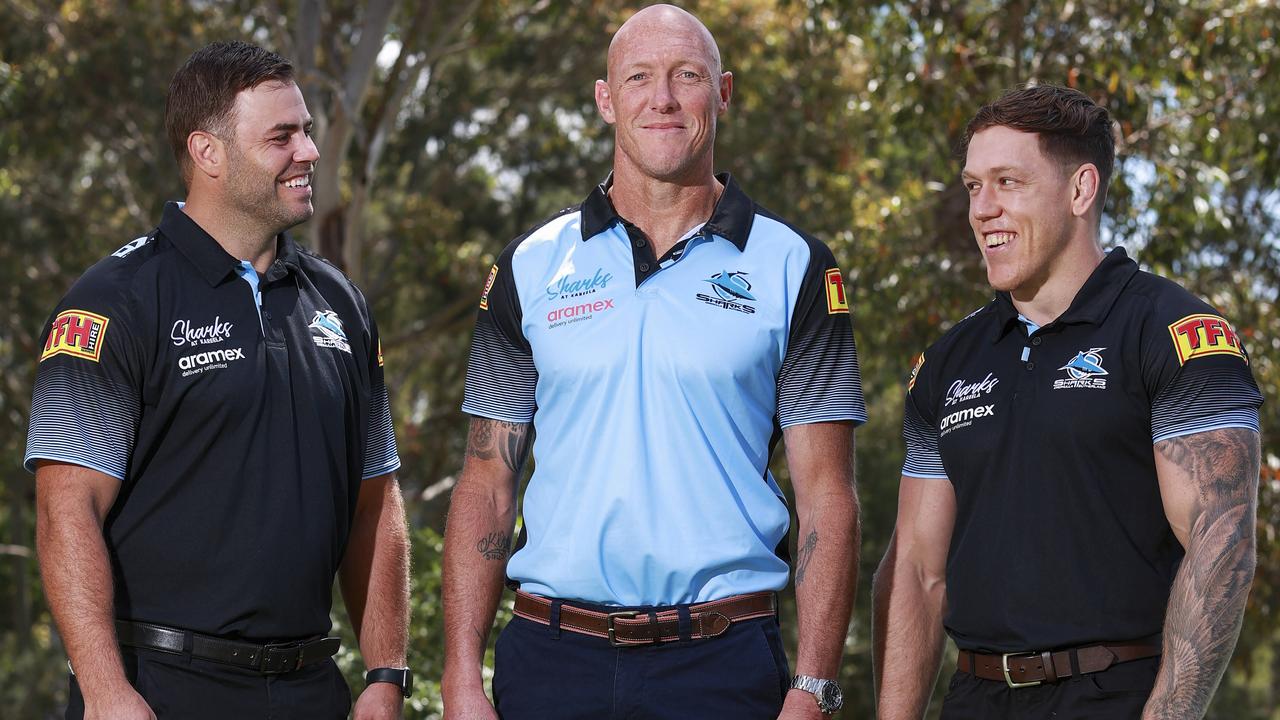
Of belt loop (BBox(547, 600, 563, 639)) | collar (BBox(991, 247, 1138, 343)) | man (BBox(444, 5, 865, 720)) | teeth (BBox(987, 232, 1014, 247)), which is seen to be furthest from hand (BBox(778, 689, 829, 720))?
teeth (BBox(987, 232, 1014, 247))

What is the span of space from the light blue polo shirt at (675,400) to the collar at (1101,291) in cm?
62

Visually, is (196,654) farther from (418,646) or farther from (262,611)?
(418,646)

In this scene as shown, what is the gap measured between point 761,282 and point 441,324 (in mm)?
14712

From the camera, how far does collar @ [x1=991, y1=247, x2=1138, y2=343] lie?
3.95 meters

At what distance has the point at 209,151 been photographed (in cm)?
447

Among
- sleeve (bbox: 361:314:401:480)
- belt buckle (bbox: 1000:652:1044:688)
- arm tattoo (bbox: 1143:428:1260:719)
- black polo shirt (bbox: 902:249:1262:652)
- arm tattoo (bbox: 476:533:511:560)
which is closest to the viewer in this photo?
arm tattoo (bbox: 1143:428:1260:719)

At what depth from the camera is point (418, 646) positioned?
27.8 feet

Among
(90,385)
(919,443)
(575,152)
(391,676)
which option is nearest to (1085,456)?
(919,443)

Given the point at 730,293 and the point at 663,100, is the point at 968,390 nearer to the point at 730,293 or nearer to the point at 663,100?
the point at 730,293

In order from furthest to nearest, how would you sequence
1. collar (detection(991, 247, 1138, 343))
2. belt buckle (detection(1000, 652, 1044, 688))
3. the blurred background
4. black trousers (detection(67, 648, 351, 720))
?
the blurred background, black trousers (detection(67, 648, 351, 720)), collar (detection(991, 247, 1138, 343)), belt buckle (detection(1000, 652, 1044, 688))

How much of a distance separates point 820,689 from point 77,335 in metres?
2.22

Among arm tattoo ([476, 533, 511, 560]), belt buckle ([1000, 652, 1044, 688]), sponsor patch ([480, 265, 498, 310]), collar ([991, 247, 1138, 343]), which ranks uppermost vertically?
sponsor patch ([480, 265, 498, 310])

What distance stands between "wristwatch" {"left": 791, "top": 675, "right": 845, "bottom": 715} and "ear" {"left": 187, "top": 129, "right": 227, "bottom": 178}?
2239 millimetres

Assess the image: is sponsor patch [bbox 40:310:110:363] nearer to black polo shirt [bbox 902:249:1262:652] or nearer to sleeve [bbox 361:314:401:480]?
sleeve [bbox 361:314:401:480]
